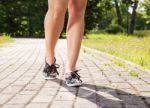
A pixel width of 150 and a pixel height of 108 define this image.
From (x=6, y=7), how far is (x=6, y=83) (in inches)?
1124

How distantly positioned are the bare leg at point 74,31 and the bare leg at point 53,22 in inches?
4.4

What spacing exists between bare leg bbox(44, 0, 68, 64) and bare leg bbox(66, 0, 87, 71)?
112 millimetres

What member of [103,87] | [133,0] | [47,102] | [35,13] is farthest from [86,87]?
[133,0]

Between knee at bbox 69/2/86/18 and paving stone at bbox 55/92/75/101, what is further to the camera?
knee at bbox 69/2/86/18

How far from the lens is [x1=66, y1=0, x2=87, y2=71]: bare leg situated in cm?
470

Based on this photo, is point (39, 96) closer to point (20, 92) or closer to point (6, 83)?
point (20, 92)

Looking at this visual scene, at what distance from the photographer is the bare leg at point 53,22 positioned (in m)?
4.76

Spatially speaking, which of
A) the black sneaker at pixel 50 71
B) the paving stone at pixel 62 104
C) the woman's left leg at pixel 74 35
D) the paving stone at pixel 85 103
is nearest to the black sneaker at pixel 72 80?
the woman's left leg at pixel 74 35

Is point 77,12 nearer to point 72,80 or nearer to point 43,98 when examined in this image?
point 72,80

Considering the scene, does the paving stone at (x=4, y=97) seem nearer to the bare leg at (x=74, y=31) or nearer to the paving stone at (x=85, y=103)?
the paving stone at (x=85, y=103)

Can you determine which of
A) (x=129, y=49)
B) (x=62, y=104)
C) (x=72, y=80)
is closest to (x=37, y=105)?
(x=62, y=104)

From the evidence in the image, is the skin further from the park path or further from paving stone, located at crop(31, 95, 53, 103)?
paving stone, located at crop(31, 95, 53, 103)

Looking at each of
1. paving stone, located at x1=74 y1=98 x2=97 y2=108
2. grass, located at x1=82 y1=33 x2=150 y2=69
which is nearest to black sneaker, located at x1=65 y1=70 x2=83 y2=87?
paving stone, located at x1=74 y1=98 x2=97 y2=108

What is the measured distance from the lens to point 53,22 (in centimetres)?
490
